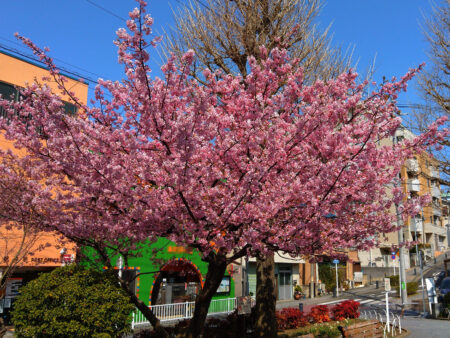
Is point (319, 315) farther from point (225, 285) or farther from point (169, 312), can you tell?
point (225, 285)

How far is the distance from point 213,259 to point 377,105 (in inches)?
182

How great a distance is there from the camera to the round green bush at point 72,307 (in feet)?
21.9

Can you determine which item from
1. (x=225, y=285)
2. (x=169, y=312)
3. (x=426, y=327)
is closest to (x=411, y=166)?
(x=426, y=327)

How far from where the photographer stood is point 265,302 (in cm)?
1215

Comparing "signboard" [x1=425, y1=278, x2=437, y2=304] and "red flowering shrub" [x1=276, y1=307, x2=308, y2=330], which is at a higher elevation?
"signboard" [x1=425, y1=278, x2=437, y2=304]

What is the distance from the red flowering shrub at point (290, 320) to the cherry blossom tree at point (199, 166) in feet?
25.8

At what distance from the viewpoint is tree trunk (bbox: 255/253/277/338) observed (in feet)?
38.8

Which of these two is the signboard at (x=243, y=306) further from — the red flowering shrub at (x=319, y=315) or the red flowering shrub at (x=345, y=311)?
the red flowering shrub at (x=345, y=311)

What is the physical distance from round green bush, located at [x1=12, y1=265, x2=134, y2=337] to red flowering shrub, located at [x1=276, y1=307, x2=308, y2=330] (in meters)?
9.25

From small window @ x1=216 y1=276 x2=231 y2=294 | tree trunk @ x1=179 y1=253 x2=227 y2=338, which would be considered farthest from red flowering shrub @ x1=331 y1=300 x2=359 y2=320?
tree trunk @ x1=179 y1=253 x2=227 y2=338

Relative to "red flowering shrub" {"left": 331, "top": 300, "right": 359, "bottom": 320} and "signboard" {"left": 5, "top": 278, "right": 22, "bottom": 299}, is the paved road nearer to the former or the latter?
"red flowering shrub" {"left": 331, "top": 300, "right": 359, "bottom": 320}

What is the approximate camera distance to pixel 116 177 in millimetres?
6496

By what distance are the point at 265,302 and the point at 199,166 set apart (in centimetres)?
743

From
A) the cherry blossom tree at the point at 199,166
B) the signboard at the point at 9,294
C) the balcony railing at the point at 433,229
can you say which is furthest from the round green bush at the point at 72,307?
the balcony railing at the point at 433,229
